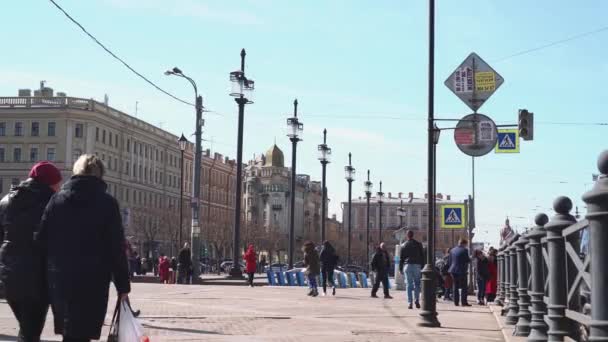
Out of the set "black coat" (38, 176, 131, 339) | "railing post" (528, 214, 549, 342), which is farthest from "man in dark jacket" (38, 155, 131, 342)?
"railing post" (528, 214, 549, 342)

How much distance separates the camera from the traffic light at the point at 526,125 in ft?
70.4

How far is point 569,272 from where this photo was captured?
24.6ft

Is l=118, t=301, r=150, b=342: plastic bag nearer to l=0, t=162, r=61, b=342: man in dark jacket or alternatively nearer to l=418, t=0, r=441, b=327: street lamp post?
l=0, t=162, r=61, b=342: man in dark jacket

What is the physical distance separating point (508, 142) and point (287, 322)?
1054 cm

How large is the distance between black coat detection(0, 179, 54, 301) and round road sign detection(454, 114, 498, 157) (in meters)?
10.5

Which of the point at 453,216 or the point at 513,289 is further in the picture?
the point at 453,216

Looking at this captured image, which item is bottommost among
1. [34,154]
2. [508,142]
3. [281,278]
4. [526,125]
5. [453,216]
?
[281,278]

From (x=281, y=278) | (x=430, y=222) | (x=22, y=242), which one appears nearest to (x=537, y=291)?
(x=22, y=242)

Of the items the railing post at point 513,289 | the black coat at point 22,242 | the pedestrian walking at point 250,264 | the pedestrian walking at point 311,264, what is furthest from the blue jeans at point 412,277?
the black coat at point 22,242

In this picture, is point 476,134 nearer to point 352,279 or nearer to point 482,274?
point 482,274

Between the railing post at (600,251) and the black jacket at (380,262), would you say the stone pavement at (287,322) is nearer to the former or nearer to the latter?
the black jacket at (380,262)

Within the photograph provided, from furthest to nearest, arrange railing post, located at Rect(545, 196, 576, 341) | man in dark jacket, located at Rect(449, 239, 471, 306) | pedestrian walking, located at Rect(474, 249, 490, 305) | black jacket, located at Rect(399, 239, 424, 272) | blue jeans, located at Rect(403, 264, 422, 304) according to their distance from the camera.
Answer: pedestrian walking, located at Rect(474, 249, 490, 305) → man in dark jacket, located at Rect(449, 239, 471, 306) → blue jeans, located at Rect(403, 264, 422, 304) → black jacket, located at Rect(399, 239, 424, 272) → railing post, located at Rect(545, 196, 576, 341)

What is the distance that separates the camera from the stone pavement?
40.3 feet

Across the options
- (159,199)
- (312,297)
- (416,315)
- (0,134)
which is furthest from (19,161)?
(416,315)
